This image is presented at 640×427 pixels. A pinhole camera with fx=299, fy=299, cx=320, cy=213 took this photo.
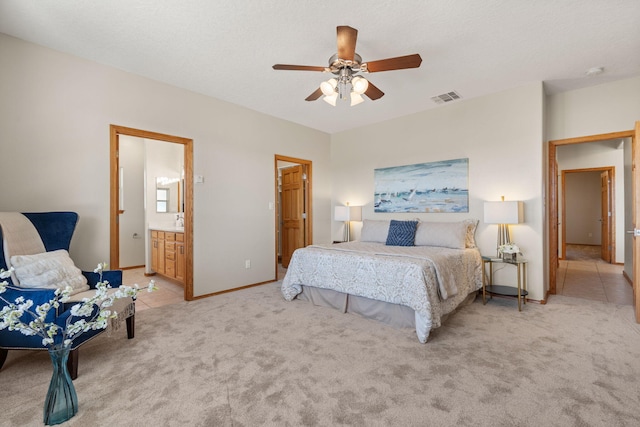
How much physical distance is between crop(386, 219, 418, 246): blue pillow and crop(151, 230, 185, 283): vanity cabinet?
2.90 m

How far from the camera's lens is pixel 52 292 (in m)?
1.97

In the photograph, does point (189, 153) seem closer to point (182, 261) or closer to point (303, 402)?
point (182, 261)

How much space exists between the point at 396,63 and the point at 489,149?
2364 millimetres

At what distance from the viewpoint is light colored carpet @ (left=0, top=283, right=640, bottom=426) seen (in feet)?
5.37

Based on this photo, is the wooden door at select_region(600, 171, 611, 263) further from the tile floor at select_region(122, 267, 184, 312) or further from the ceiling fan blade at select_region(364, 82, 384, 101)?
the tile floor at select_region(122, 267, 184, 312)

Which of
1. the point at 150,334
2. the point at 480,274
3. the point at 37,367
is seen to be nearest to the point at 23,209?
the point at 37,367

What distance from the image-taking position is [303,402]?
1.75 meters

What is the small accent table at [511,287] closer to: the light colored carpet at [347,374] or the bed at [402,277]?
the bed at [402,277]

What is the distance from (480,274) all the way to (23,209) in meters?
4.80

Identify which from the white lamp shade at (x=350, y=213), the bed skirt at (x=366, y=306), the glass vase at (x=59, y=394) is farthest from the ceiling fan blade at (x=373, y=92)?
the glass vase at (x=59, y=394)

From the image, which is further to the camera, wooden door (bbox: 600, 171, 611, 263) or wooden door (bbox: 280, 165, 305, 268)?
wooden door (bbox: 600, 171, 611, 263)

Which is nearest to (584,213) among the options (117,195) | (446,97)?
(446,97)

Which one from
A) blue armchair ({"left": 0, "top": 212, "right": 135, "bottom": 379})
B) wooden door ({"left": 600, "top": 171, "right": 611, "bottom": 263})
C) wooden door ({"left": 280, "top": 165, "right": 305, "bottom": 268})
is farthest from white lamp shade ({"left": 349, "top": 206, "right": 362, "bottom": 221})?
wooden door ({"left": 600, "top": 171, "right": 611, "bottom": 263})

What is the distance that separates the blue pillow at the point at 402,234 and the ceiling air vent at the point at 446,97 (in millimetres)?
1707
